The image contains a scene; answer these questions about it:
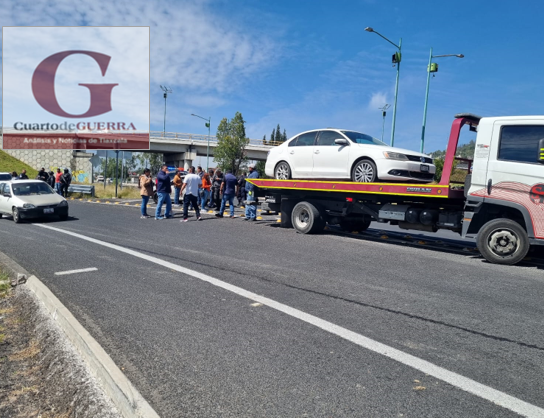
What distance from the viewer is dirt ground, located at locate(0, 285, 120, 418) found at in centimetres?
283

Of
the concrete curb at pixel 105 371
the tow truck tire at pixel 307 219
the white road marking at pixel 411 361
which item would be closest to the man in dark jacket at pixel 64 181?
the tow truck tire at pixel 307 219

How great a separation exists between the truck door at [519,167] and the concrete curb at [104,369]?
6.62 metres

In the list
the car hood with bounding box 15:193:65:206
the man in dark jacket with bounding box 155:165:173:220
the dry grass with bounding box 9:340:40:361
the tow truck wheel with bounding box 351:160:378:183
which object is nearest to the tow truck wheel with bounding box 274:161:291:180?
the tow truck wheel with bounding box 351:160:378:183

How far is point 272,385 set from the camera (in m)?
3.00

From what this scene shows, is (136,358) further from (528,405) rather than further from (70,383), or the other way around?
(528,405)

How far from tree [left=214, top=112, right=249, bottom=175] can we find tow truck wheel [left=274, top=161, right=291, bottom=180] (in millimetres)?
42796

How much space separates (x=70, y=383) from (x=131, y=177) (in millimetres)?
78693

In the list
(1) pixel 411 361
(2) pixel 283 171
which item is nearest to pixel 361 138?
(2) pixel 283 171

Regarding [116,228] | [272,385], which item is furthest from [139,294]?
[116,228]

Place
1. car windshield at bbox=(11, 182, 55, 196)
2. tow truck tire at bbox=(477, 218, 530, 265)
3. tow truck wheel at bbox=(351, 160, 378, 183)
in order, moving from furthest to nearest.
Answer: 1. car windshield at bbox=(11, 182, 55, 196)
2. tow truck wheel at bbox=(351, 160, 378, 183)
3. tow truck tire at bbox=(477, 218, 530, 265)

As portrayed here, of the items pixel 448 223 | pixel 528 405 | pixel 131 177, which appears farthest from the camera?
pixel 131 177

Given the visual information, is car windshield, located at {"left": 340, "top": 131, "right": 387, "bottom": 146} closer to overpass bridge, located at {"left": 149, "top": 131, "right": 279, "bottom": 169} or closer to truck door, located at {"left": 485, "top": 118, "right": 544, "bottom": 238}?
truck door, located at {"left": 485, "top": 118, "right": 544, "bottom": 238}

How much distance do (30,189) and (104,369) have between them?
1298cm

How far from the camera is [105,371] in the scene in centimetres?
306
